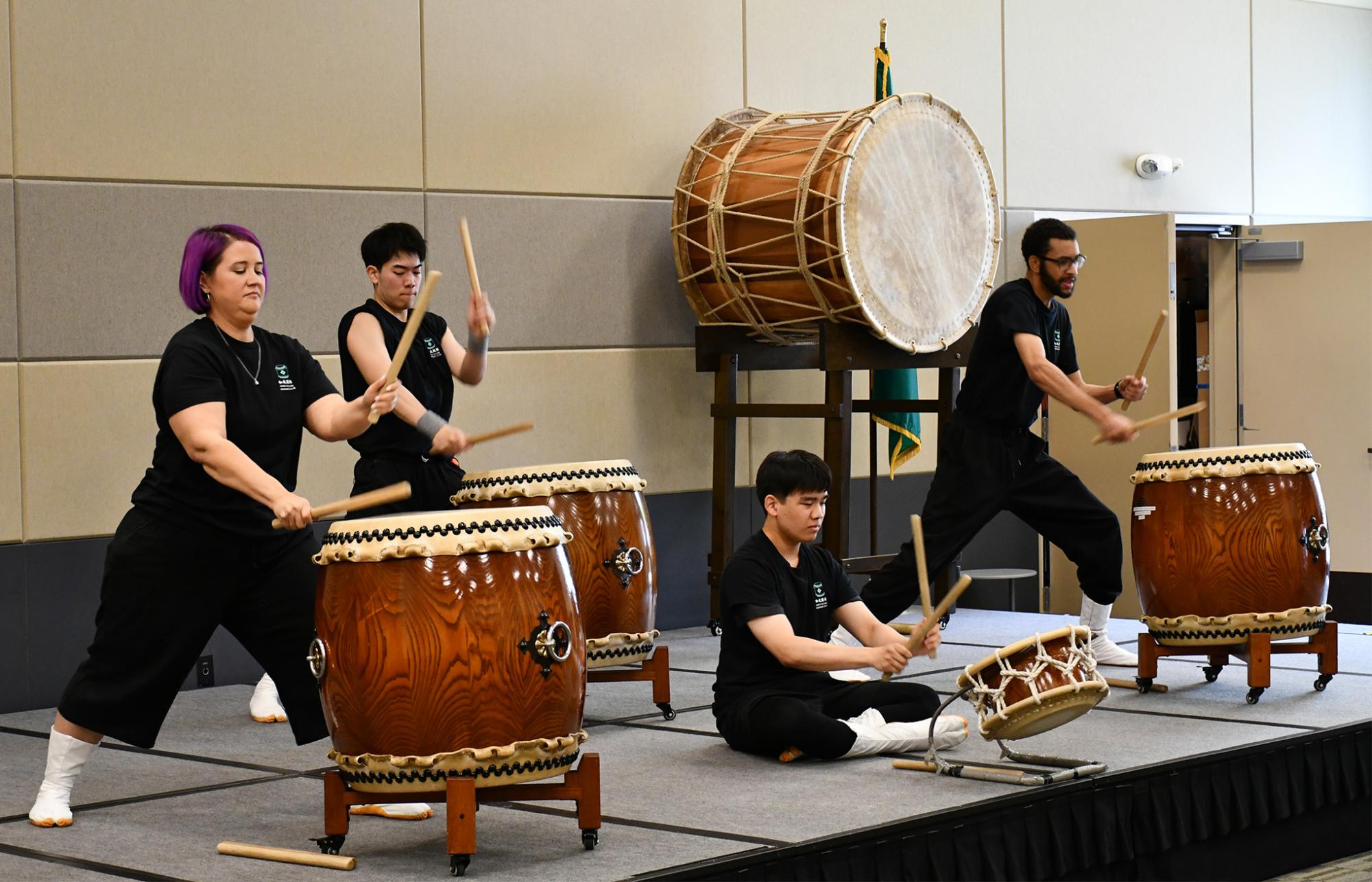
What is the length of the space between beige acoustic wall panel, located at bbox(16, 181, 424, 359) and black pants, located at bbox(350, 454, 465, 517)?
1.01 m

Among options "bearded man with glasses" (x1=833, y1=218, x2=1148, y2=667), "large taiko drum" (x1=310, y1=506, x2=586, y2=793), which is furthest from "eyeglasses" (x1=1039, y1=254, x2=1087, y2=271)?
"large taiko drum" (x1=310, y1=506, x2=586, y2=793)

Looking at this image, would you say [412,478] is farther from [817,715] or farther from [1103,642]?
[1103,642]

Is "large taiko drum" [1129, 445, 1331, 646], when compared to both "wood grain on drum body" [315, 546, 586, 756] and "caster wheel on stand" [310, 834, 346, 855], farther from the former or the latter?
"caster wheel on stand" [310, 834, 346, 855]

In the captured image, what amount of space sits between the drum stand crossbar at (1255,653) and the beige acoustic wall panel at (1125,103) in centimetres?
274

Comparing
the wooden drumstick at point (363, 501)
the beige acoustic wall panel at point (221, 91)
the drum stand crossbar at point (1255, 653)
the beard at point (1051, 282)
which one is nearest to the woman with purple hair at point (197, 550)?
the wooden drumstick at point (363, 501)

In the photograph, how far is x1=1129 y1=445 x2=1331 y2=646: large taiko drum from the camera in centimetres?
388

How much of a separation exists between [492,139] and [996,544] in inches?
106

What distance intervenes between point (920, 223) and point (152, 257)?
7.50ft

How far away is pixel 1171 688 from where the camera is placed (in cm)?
409

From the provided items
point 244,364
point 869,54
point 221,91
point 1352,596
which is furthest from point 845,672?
point 1352,596

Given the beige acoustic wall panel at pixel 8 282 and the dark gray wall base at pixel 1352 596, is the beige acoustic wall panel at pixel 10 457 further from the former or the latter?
the dark gray wall base at pixel 1352 596

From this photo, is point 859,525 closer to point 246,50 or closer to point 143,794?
point 246,50

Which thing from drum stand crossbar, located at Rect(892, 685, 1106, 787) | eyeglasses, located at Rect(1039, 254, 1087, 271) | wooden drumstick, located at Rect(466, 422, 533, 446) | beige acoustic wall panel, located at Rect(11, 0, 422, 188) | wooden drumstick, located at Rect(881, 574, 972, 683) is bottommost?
drum stand crossbar, located at Rect(892, 685, 1106, 787)

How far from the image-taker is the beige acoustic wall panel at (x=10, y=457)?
4.21 metres
